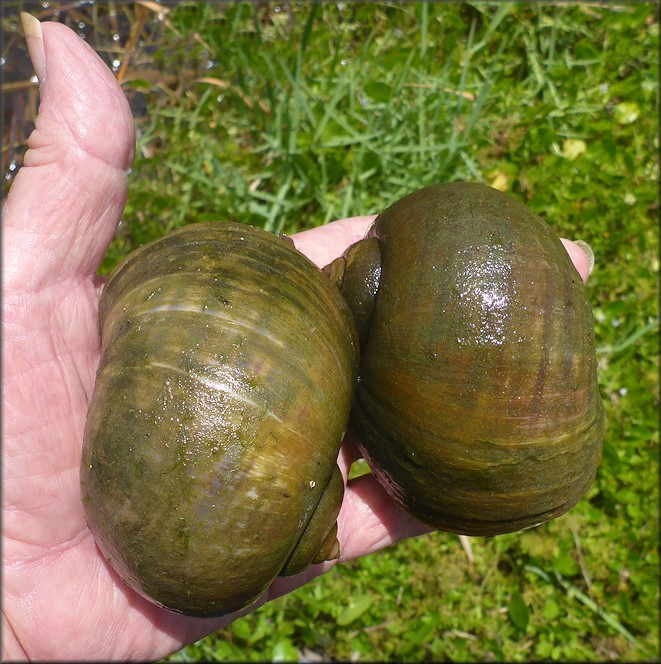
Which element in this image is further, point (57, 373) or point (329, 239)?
point (329, 239)

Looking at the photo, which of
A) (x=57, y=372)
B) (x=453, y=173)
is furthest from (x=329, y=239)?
(x=57, y=372)

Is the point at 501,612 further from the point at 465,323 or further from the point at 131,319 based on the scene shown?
the point at 131,319

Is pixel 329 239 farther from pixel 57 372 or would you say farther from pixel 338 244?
pixel 57 372

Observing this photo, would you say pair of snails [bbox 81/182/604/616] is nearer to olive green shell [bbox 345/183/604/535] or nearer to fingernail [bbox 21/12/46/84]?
olive green shell [bbox 345/183/604/535]

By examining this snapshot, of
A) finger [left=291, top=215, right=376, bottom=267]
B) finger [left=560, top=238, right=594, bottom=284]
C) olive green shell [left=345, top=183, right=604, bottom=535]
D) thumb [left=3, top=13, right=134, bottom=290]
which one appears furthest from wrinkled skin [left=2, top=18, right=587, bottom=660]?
finger [left=560, top=238, right=594, bottom=284]

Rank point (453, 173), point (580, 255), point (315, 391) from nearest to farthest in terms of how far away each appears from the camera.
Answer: point (315, 391) → point (580, 255) → point (453, 173)

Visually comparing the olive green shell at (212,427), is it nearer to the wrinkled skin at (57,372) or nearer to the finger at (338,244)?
the wrinkled skin at (57,372)
